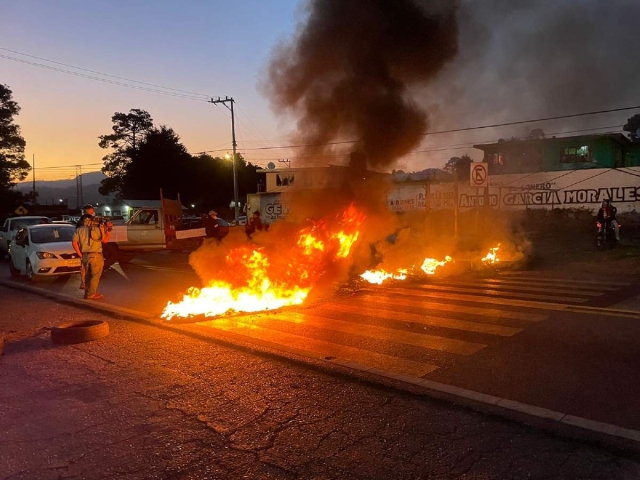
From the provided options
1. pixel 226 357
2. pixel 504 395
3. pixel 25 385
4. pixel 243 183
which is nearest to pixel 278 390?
pixel 226 357

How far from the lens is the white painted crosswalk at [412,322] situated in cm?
586

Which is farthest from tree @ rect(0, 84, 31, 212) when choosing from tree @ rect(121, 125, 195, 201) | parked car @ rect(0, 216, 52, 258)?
parked car @ rect(0, 216, 52, 258)

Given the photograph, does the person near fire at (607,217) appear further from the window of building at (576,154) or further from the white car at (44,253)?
the window of building at (576,154)

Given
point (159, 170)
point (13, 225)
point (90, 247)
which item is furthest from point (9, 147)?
point (90, 247)

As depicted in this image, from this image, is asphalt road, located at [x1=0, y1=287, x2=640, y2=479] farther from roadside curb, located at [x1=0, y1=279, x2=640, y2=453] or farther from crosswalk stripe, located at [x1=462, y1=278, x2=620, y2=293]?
crosswalk stripe, located at [x1=462, y1=278, x2=620, y2=293]

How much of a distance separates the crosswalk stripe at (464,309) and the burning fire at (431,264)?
11.2 feet

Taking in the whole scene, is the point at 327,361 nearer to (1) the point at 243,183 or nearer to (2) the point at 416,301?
(2) the point at 416,301

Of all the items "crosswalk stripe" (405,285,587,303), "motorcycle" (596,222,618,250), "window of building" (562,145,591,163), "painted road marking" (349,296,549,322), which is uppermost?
"window of building" (562,145,591,163)

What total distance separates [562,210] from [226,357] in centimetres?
2494

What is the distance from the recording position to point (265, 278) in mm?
9086

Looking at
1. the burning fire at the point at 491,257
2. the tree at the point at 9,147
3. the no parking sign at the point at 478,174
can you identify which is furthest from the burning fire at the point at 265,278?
the tree at the point at 9,147

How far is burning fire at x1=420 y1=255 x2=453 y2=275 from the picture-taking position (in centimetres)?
1277

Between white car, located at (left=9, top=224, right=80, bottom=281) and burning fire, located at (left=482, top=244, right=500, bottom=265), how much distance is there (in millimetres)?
10403

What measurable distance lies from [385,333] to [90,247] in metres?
5.92
